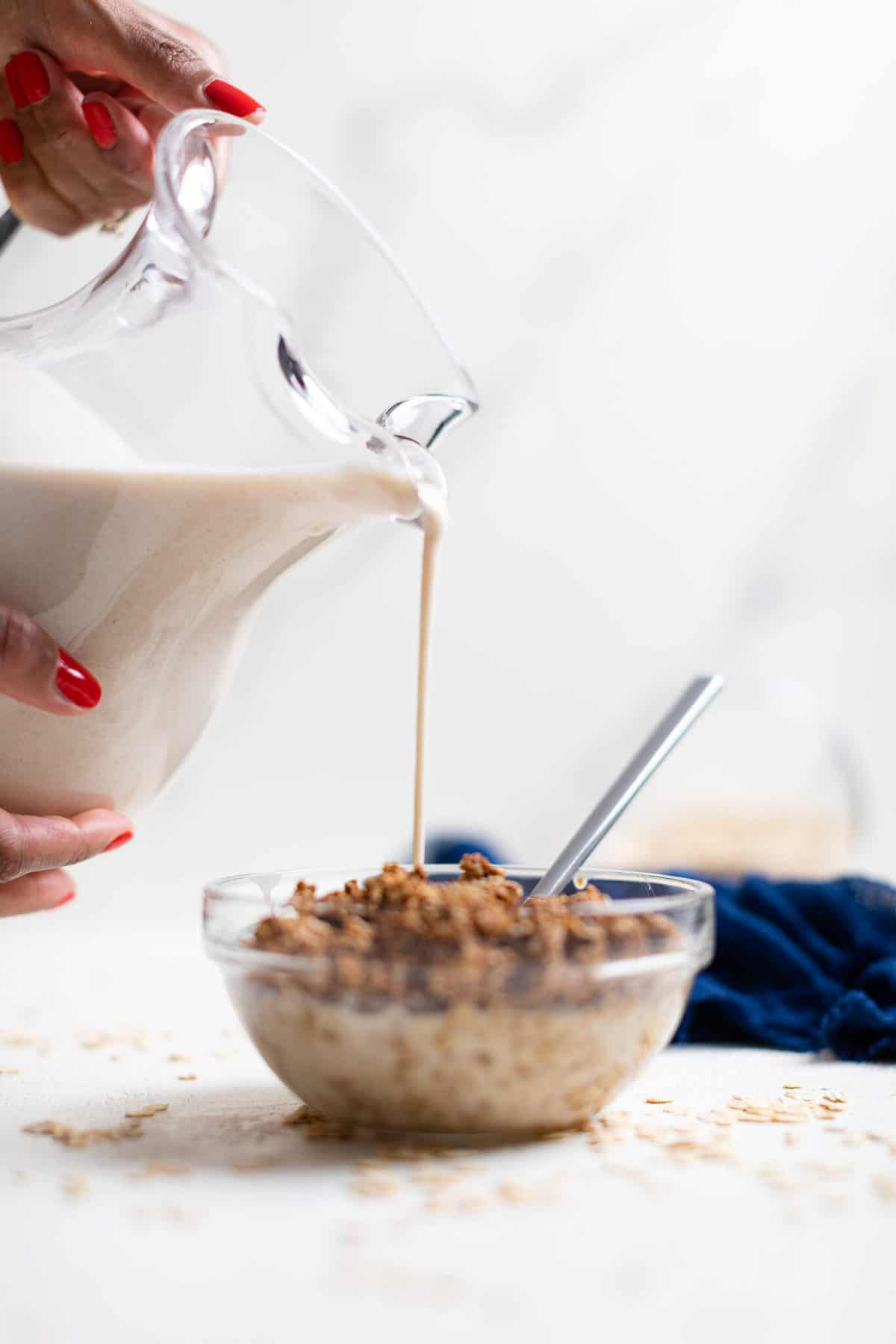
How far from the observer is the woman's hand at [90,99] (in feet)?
3.30

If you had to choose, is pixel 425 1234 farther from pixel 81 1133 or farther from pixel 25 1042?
pixel 25 1042

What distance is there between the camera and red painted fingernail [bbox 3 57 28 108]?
107 cm

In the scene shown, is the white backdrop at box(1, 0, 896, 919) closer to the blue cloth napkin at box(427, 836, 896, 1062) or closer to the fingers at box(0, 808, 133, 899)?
the blue cloth napkin at box(427, 836, 896, 1062)

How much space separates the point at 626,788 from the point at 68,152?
66 cm

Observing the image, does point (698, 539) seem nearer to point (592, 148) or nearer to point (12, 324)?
point (592, 148)

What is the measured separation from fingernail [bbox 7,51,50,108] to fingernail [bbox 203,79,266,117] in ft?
0.52

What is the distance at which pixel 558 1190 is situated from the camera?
0.74 meters

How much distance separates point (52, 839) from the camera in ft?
3.01

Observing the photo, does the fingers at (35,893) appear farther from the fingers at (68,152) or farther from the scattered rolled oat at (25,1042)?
the fingers at (68,152)

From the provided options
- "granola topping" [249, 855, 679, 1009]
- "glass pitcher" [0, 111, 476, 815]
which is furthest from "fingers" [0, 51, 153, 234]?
"granola topping" [249, 855, 679, 1009]

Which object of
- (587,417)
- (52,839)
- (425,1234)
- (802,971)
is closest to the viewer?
(425,1234)

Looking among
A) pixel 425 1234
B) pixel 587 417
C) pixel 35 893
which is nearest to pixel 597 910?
pixel 425 1234

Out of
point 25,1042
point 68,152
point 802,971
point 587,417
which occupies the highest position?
point 68,152

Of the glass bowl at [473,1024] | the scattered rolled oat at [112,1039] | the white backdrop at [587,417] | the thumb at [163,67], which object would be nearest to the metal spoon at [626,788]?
the glass bowl at [473,1024]
